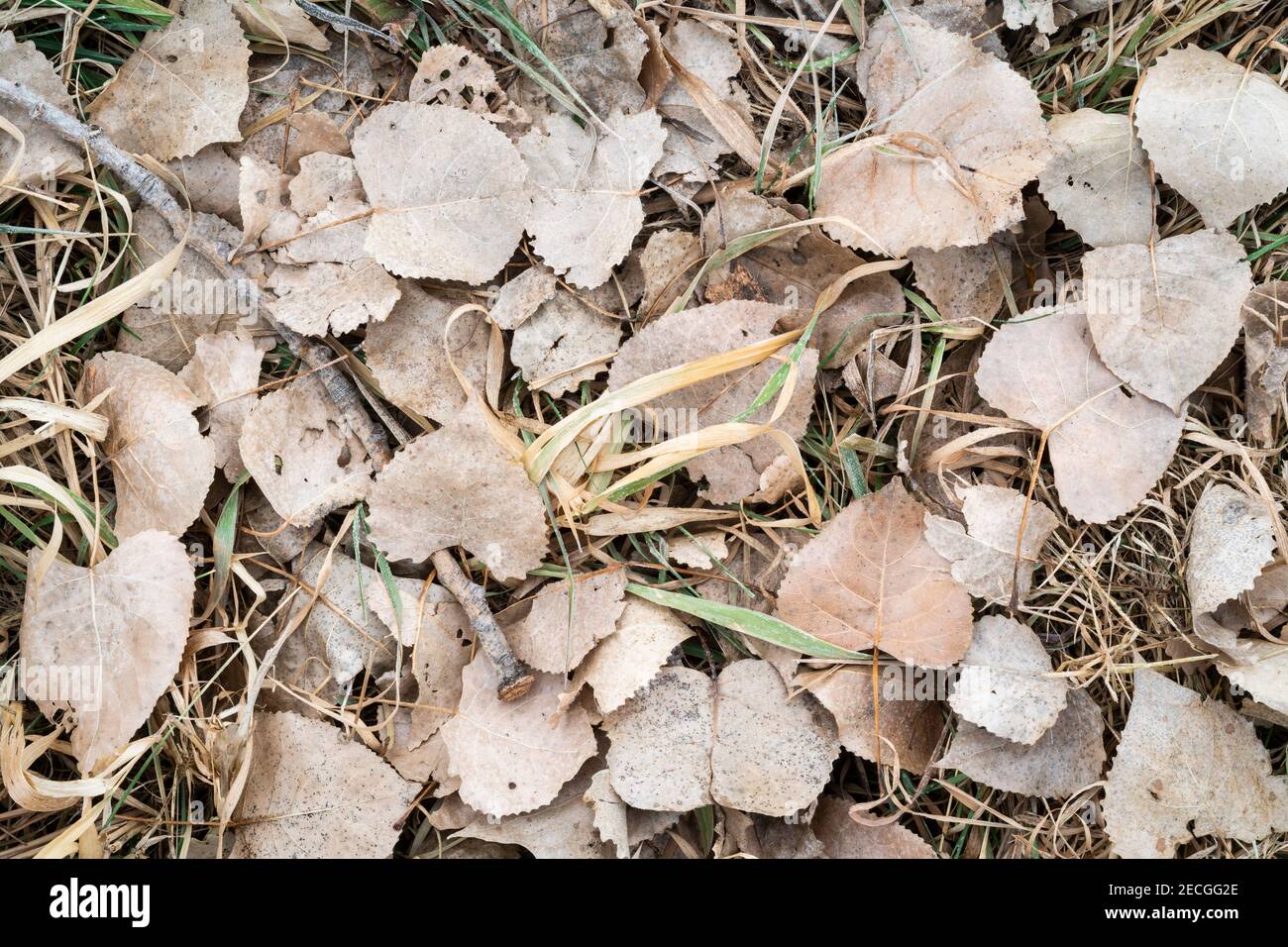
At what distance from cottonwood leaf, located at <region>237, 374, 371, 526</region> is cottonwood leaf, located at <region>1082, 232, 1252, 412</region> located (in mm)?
1585

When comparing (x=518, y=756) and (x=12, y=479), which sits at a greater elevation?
(x=12, y=479)

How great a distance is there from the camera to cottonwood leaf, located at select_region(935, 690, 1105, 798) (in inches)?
77.0

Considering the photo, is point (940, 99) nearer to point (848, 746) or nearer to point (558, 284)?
point (558, 284)

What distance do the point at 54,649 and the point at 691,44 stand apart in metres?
1.83

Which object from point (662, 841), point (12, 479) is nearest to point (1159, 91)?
point (662, 841)

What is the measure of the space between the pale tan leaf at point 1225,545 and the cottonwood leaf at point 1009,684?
1.15ft

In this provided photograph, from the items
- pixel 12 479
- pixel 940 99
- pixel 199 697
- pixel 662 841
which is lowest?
pixel 662 841

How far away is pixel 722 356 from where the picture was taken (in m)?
1.93

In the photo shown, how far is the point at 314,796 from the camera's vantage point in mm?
1954

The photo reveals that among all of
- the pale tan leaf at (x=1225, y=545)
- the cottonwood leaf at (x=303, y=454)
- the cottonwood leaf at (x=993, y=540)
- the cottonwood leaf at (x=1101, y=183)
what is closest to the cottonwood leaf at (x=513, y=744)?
the cottonwood leaf at (x=303, y=454)

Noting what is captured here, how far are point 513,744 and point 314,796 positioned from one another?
421 millimetres

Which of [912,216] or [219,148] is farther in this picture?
[219,148]

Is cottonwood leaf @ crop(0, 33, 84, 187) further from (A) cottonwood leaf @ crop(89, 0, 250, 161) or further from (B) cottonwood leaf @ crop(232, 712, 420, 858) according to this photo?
(B) cottonwood leaf @ crop(232, 712, 420, 858)

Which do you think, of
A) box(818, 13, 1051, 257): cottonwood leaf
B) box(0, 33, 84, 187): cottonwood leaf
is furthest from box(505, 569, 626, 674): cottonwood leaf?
box(0, 33, 84, 187): cottonwood leaf
